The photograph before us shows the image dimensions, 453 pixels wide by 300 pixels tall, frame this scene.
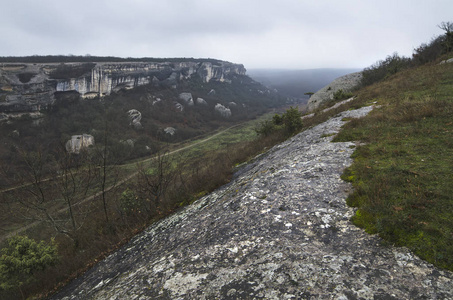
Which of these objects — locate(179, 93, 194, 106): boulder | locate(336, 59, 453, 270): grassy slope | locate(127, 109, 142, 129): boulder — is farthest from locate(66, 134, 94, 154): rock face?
locate(179, 93, 194, 106): boulder

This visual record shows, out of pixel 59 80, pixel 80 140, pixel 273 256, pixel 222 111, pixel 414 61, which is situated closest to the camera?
pixel 273 256

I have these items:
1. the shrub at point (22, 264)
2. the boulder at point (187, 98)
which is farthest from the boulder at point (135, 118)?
the shrub at point (22, 264)

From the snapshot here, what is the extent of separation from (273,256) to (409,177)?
15.9ft

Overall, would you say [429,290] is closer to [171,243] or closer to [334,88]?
[171,243]

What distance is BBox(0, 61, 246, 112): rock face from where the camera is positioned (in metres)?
80.3

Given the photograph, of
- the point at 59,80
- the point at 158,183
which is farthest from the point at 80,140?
the point at 158,183

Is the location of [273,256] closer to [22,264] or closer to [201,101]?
[22,264]

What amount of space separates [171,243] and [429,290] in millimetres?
6837

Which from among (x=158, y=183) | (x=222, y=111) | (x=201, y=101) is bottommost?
(x=158, y=183)

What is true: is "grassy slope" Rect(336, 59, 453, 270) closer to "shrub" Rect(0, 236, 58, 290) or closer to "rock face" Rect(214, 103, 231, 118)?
"shrub" Rect(0, 236, 58, 290)

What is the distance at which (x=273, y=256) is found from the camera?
17.0 feet

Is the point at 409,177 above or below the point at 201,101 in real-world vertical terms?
below

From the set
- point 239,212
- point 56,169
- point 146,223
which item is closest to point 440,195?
point 239,212

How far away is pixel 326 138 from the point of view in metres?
12.9
